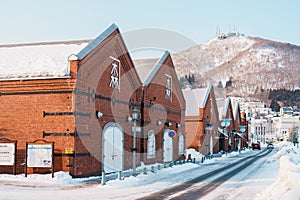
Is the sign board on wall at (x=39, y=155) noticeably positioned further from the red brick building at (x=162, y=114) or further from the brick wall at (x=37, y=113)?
the red brick building at (x=162, y=114)

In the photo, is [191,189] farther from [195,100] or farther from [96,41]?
[195,100]

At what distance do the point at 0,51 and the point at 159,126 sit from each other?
1410 cm

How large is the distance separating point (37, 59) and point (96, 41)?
11.8 feet

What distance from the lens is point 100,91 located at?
24156 mm

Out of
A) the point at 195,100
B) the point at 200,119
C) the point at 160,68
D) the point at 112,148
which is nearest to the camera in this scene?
the point at 112,148

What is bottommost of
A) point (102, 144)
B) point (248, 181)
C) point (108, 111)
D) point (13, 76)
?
point (248, 181)

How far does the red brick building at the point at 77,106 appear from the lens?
2106 centimetres

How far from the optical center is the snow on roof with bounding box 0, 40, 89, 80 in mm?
21562

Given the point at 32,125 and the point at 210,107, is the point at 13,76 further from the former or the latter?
the point at 210,107

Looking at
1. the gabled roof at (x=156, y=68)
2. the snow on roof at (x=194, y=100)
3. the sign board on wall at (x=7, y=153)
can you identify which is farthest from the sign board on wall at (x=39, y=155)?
the snow on roof at (x=194, y=100)

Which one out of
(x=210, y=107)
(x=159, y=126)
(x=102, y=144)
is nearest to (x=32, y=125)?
(x=102, y=144)

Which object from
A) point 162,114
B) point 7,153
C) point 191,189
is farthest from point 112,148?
point 162,114

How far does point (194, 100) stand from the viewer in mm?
55438

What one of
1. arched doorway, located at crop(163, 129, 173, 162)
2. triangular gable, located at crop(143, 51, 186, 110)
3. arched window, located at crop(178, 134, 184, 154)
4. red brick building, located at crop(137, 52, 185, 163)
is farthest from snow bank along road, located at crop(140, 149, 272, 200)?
arched window, located at crop(178, 134, 184, 154)
